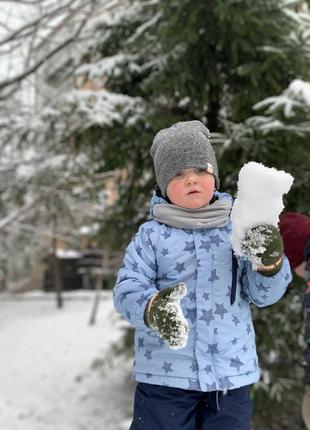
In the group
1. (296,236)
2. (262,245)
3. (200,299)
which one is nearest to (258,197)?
(262,245)

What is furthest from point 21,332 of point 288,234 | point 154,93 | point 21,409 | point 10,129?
point 288,234

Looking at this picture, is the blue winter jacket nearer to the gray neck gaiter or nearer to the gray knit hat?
the gray neck gaiter

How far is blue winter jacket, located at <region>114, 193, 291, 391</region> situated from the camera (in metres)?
1.62

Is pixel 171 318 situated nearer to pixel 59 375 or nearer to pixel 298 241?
pixel 298 241

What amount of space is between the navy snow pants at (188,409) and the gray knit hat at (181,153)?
2.40ft

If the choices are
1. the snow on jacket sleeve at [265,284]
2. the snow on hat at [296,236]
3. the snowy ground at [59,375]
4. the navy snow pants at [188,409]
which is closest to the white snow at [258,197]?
the snow on jacket sleeve at [265,284]

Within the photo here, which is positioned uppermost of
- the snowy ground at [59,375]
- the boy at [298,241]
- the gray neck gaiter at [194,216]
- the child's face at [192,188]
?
the child's face at [192,188]

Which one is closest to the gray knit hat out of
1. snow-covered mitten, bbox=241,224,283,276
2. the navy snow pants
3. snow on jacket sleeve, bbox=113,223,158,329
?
snow on jacket sleeve, bbox=113,223,158,329

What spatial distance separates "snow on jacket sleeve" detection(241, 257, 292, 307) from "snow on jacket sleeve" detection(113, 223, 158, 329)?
330mm

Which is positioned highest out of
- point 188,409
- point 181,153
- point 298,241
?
point 181,153

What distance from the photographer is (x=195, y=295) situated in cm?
167

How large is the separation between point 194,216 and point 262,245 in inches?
12.3

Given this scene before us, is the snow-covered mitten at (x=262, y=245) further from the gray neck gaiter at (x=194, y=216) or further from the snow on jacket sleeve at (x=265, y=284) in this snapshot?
the gray neck gaiter at (x=194, y=216)

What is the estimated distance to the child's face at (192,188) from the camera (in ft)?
5.61
